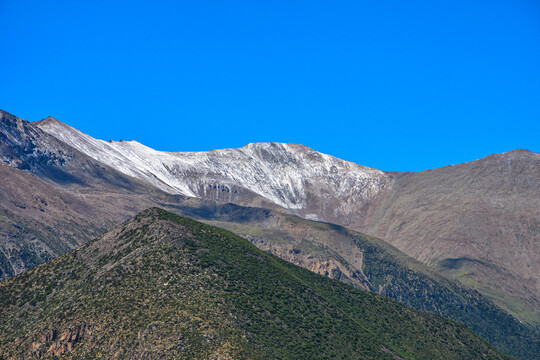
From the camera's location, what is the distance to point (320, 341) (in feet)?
427

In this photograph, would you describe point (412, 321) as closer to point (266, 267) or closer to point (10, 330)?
point (266, 267)

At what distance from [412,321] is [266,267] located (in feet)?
124

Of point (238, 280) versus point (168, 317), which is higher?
point (238, 280)

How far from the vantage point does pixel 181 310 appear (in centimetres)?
11750

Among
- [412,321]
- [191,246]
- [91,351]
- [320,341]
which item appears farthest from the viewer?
[412,321]

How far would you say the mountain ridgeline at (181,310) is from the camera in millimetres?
113438

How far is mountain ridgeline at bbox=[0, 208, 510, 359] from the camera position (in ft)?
372

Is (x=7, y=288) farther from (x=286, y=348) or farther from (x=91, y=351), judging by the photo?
(x=286, y=348)

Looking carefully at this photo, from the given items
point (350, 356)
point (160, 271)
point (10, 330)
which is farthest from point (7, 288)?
point (350, 356)

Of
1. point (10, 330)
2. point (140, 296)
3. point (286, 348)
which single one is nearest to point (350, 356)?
point (286, 348)

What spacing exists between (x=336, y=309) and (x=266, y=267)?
1487 centimetres

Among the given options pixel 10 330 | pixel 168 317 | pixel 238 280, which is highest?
pixel 238 280

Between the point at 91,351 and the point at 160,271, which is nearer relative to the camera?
the point at 91,351

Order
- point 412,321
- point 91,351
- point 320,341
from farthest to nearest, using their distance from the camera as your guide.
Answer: point 412,321 → point 320,341 → point 91,351
